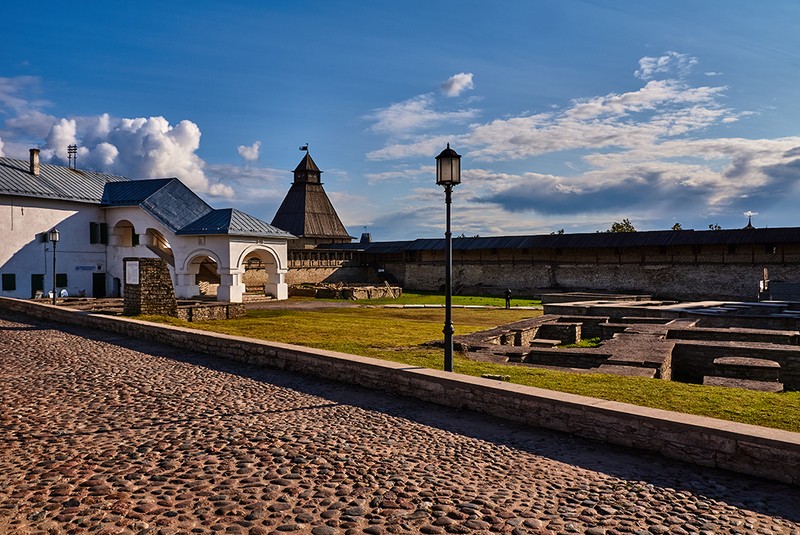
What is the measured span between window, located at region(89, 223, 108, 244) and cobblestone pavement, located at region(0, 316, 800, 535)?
27.0 meters

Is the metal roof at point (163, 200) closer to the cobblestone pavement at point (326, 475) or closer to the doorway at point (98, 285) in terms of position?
the doorway at point (98, 285)

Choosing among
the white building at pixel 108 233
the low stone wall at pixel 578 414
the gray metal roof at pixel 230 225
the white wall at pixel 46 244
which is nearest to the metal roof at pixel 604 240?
the white building at pixel 108 233

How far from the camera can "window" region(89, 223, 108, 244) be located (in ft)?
102

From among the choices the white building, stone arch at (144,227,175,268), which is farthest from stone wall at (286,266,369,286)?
stone arch at (144,227,175,268)

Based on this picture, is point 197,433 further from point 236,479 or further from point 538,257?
point 538,257

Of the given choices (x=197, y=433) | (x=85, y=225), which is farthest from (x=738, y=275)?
(x=85, y=225)

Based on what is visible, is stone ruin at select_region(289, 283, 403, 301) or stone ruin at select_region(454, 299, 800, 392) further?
stone ruin at select_region(289, 283, 403, 301)

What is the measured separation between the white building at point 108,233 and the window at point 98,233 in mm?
50

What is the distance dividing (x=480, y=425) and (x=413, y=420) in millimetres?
759

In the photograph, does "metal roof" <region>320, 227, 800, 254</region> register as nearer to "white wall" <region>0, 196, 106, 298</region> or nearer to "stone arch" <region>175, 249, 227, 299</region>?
"stone arch" <region>175, 249, 227, 299</region>

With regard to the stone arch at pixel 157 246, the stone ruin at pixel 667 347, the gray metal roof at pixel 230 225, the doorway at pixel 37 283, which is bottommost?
the stone ruin at pixel 667 347

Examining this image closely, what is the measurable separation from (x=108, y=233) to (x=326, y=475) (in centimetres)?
3164

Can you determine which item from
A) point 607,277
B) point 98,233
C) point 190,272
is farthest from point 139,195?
point 607,277

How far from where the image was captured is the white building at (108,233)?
90.6ft
